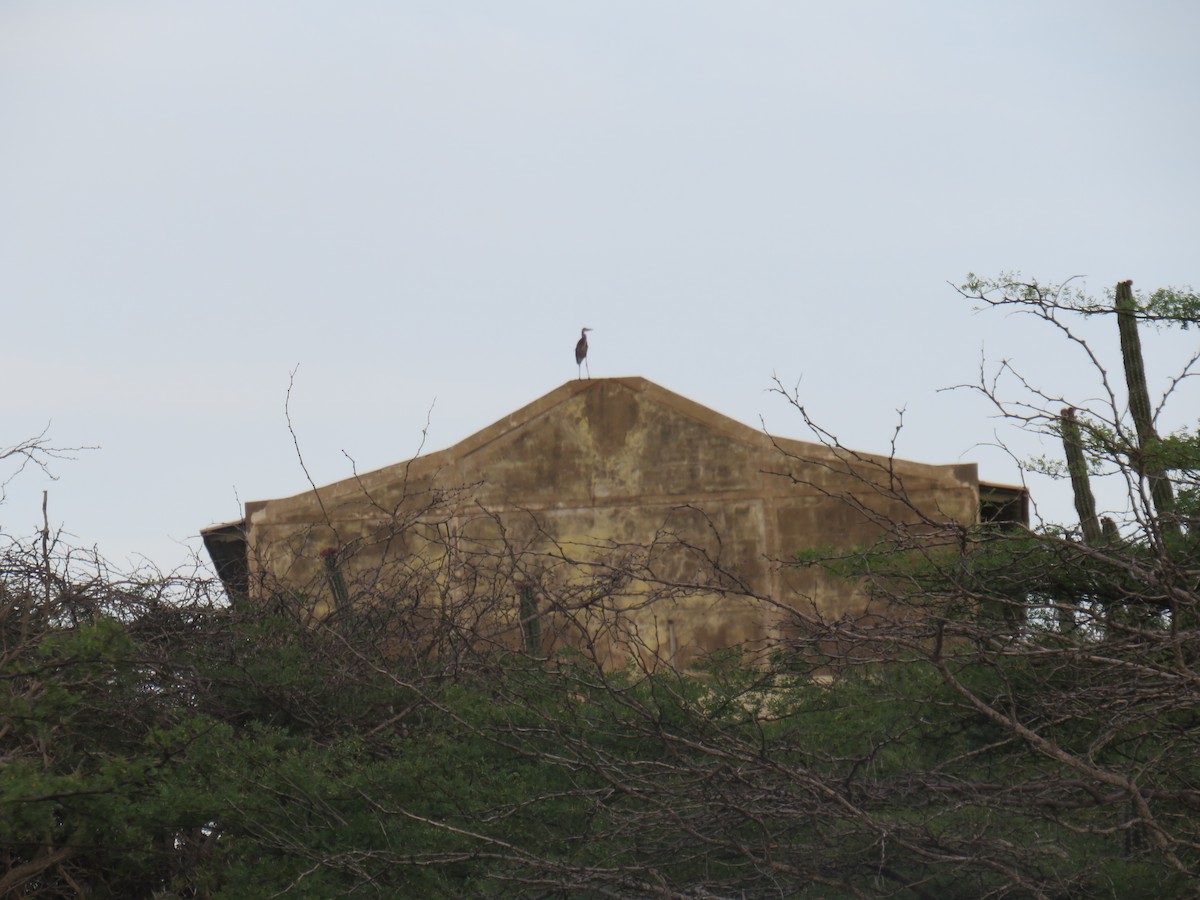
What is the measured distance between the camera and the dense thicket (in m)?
6.74

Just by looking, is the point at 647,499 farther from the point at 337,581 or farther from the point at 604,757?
the point at 604,757

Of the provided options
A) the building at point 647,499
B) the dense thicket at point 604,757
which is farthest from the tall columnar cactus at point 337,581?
the building at point 647,499

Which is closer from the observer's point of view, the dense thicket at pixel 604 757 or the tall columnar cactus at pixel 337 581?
the dense thicket at pixel 604 757

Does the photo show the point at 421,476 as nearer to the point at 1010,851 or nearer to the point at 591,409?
the point at 591,409

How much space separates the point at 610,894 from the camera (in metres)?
6.86

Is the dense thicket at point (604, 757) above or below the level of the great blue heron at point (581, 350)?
below

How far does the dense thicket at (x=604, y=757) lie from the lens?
6.74 metres

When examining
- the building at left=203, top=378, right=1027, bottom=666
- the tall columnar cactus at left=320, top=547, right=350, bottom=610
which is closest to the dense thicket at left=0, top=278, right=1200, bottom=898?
the tall columnar cactus at left=320, top=547, right=350, bottom=610

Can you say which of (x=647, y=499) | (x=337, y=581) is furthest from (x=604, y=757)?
(x=647, y=499)

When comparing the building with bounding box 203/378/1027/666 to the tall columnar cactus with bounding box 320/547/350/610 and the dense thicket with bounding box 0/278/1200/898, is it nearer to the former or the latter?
the tall columnar cactus with bounding box 320/547/350/610

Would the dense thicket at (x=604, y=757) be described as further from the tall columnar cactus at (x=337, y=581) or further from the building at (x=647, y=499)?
the building at (x=647, y=499)

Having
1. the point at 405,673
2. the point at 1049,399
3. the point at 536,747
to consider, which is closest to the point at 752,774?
the point at 536,747

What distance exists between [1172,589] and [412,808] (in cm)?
438

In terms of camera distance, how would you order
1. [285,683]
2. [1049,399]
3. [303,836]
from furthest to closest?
[285,683]
[303,836]
[1049,399]
